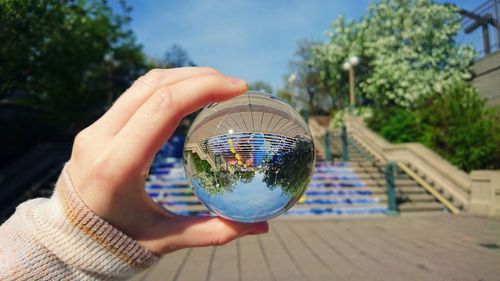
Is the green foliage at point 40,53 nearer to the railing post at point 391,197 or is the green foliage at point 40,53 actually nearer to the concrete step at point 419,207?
the railing post at point 391,197

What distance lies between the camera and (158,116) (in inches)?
43.5

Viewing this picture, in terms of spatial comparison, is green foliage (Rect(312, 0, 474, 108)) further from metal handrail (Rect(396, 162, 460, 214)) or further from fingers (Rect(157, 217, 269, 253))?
fingers (Rect(157, 217, 269, 253))

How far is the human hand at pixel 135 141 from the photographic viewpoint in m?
1.10

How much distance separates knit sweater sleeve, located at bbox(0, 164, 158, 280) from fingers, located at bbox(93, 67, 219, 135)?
0.22 metres

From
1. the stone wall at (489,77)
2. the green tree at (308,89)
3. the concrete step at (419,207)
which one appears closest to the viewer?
the concrete step at (419,207)

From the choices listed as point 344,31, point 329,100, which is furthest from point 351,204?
point 329,100

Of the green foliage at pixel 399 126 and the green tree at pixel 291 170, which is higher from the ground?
the green foliage at pixel 399 126

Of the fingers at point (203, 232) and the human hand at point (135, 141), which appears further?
the fingers at point (203, 232)

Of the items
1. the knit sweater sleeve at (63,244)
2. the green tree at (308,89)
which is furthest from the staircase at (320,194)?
the green tree at (308,89)

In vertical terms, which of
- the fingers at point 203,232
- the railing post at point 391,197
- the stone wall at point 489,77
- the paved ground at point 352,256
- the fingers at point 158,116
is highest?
the stone wall at point 489,77

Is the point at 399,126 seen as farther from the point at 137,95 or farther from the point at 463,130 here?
the point at 137,95

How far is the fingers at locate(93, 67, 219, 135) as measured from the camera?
1161 millimetres

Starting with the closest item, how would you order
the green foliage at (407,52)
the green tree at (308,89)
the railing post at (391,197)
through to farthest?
the railing post at (391,197) → the green foliage at (407,52) → the green tree at (308,89)

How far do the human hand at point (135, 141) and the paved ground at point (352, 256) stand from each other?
3.41m
